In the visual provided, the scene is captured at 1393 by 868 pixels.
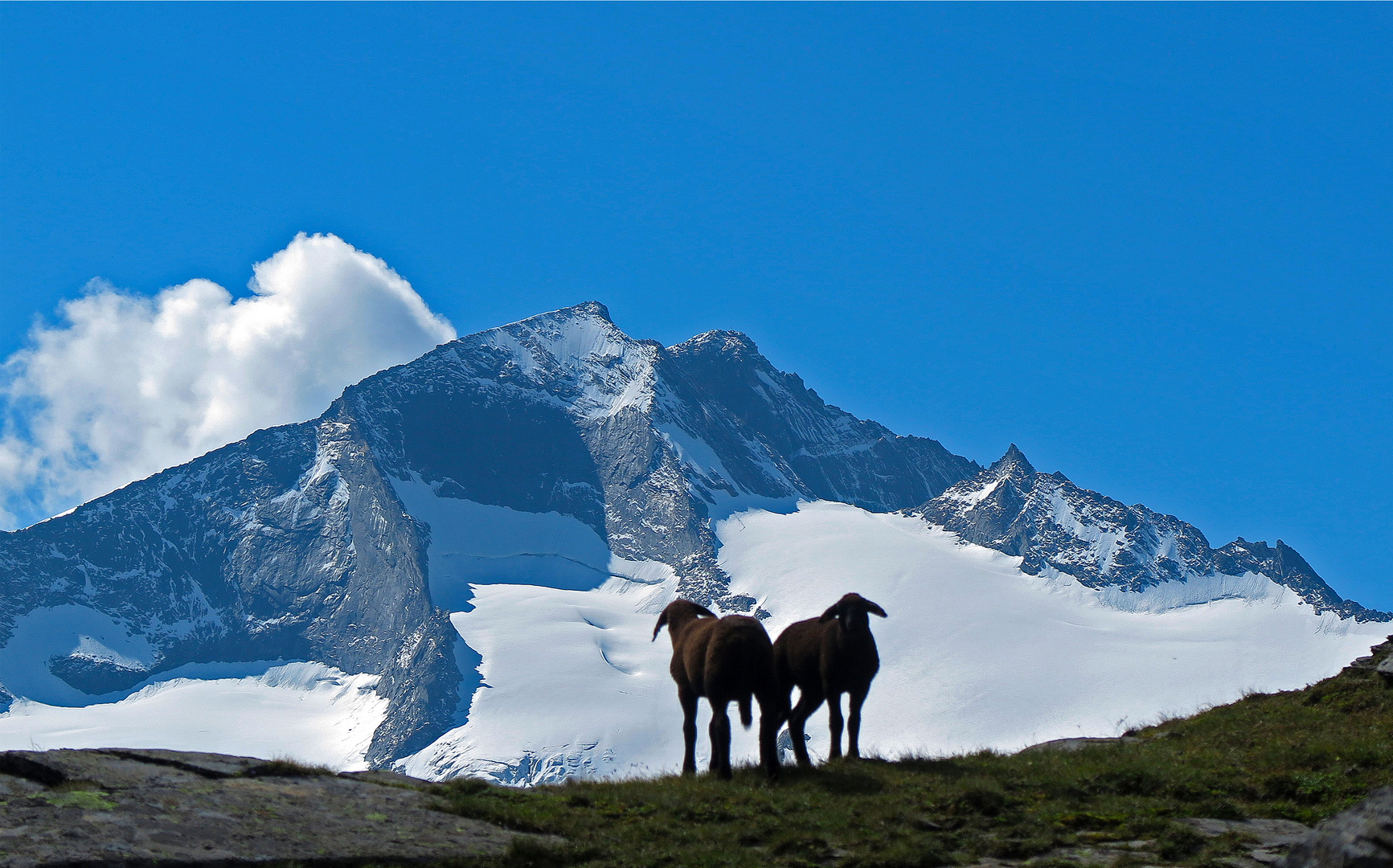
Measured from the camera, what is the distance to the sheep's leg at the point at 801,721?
19031 millimetres

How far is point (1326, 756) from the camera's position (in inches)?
681

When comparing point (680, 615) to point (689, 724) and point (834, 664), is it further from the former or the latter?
point (834, 664)

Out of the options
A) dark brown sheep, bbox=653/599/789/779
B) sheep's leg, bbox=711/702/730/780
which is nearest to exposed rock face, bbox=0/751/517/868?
sheep's leg, bbox=711/702/730/780

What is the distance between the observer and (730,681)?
1912cm

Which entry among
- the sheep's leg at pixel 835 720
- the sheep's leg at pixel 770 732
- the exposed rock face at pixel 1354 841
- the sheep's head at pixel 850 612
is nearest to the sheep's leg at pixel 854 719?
the sheep's leg at pixel 835 720

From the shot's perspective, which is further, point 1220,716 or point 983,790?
point 1220,716

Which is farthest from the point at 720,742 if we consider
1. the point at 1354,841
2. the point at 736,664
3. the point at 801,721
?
the point at 1354,841

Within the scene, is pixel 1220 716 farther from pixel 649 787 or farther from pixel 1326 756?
pixel 649 787

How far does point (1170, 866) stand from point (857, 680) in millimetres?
8718

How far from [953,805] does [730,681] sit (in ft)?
14.9

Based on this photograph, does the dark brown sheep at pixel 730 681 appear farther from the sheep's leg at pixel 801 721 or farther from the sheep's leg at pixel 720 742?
the sheep's leg at pixel 801 721

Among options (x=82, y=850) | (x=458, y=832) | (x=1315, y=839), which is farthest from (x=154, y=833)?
(x=1315, y=839)

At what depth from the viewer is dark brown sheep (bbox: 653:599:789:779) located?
18.7m

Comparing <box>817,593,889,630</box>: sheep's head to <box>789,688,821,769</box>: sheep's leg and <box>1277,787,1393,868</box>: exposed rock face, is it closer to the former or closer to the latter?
<box>789,688,821,769</box>: sheep's leg
